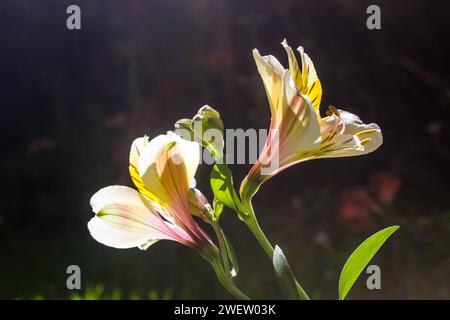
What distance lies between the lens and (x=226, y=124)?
173 cm

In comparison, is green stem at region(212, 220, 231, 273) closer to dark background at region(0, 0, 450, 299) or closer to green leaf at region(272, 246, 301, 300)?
green leaf at region(272, 246, 301, 300)

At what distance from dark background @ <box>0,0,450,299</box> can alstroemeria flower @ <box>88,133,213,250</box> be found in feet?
2.58

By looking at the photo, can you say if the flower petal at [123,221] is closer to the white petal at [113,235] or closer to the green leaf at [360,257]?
the white petal at [113,235]

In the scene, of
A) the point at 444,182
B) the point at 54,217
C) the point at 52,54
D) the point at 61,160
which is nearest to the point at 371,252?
the point at 444,182

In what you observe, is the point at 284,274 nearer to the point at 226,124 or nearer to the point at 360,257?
the point at 360,257

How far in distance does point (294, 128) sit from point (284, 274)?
3.5 inches

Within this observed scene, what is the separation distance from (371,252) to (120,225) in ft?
0.54

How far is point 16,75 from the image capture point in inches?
81.6

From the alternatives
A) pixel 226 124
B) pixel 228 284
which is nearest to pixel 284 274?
pixel 228 284

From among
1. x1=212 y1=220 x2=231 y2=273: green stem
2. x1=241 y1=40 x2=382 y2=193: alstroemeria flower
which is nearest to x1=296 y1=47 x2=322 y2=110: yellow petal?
x1=241 y1=40 x2=382 y2=193: alstroemeria flower

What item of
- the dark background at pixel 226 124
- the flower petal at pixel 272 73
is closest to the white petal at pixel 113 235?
the flower petal at pixel 272 73

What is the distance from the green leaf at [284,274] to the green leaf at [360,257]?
0.13ft
